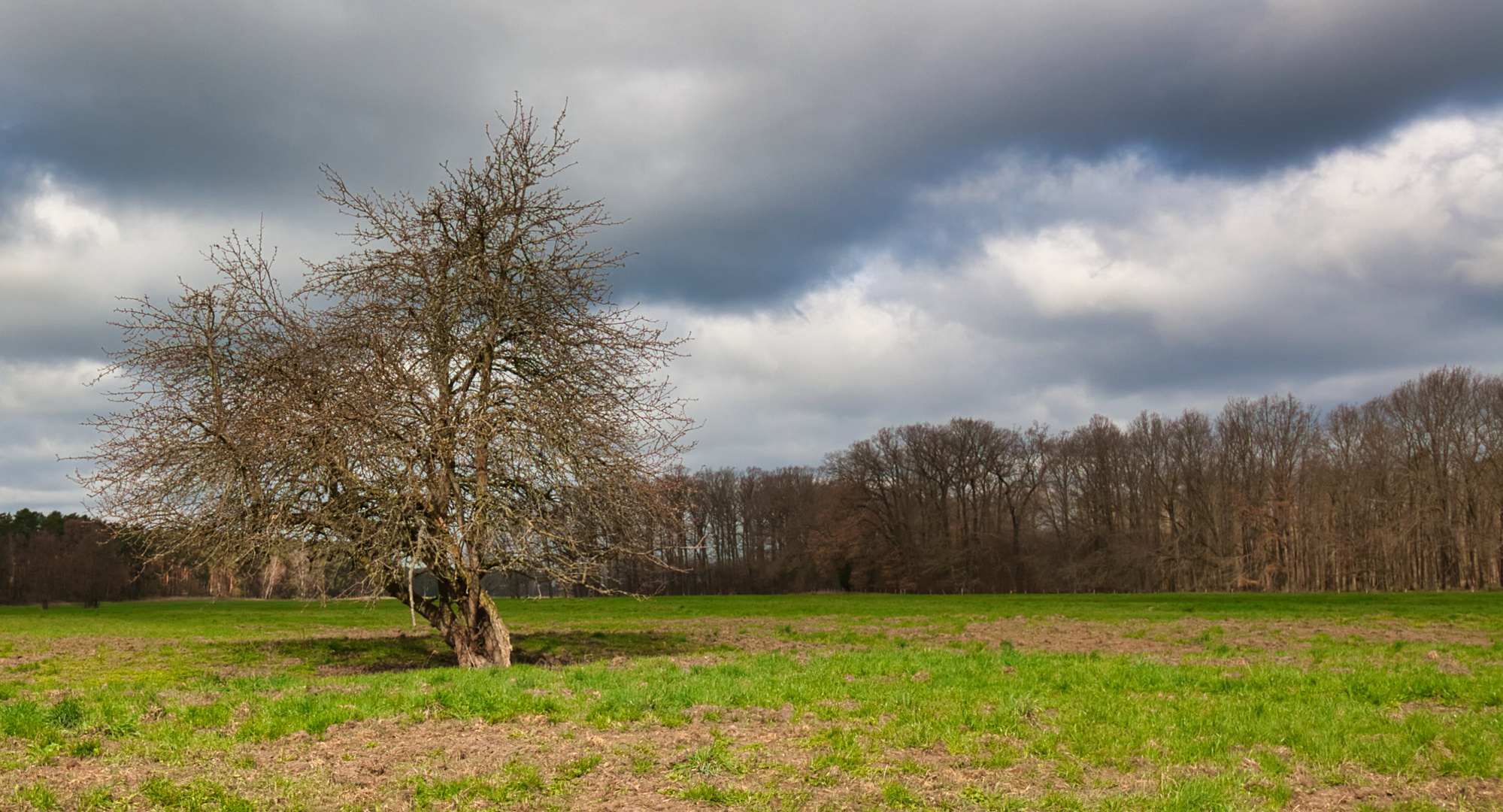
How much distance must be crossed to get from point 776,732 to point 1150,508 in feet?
231

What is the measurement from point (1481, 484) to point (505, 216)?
63.4 metres

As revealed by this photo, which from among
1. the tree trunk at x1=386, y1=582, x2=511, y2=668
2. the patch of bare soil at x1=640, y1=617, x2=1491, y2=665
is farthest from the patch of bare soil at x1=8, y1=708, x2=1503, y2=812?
the patch of bare soil at x1=640, y1=617, x2=1491, y2=665

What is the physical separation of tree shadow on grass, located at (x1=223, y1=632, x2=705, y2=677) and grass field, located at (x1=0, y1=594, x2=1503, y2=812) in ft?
0.67

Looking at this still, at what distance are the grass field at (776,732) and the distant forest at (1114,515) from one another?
33.1 meters

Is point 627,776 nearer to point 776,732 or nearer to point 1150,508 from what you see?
point 776,732

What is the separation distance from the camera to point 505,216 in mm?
14617

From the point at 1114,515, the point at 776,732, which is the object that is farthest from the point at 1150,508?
the point at 776,732

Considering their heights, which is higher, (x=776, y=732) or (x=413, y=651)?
(x=776, y=732)

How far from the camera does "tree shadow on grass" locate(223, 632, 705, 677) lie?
52.6 ft

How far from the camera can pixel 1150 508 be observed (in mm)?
71062

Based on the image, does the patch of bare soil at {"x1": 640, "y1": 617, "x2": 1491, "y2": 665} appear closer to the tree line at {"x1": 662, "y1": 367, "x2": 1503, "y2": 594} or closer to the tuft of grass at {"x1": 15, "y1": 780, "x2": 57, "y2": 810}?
the tuft of grass at {"x1": 15, "y1": 780, "x2": 57, "y2": 810}

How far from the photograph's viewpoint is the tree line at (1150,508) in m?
56.0

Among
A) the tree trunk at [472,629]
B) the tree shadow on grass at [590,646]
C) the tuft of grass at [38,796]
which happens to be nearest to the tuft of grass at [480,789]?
the tuft of grass at [38,796]

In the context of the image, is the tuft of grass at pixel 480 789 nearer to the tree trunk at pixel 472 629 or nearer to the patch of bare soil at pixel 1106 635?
the tree trunk at pixel 472 629
